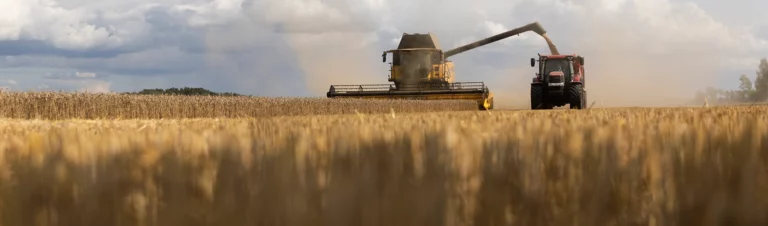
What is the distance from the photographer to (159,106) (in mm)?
24328

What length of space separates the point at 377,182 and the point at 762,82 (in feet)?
317

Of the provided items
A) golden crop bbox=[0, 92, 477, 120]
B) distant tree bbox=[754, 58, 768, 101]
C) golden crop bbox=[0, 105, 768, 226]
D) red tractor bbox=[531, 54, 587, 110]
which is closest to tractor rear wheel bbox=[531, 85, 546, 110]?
red tractor bbox=[531, 54, 587, 110]

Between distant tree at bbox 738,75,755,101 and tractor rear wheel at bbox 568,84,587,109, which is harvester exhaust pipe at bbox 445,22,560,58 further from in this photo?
distant tree at bbox 738,75,755,101

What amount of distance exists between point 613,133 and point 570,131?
101mm

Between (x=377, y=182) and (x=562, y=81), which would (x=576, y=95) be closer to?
(x=562, y=81)

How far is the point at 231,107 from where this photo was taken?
2564 centimetres

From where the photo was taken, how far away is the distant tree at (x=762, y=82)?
84444 millimetres

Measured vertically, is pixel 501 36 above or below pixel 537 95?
above

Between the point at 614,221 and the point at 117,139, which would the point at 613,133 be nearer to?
the point at 614,221

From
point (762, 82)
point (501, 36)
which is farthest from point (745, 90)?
point (501, 36)

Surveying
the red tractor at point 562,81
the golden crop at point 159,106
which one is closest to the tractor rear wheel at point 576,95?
the red tractor at point 562,81

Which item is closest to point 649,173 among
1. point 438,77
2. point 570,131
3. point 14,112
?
point 570,131

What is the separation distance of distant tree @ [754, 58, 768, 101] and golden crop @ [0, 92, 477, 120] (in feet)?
228

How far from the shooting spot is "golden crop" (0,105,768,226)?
146 cm
